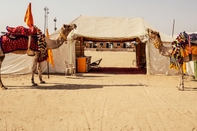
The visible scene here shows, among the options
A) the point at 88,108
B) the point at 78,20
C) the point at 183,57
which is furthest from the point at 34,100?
the point at 78,20

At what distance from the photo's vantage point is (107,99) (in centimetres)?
620

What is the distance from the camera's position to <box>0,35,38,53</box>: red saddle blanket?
7736 mm

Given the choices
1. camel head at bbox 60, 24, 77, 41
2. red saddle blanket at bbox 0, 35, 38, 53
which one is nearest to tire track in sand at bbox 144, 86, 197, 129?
camel head at bbox 60, 24, 77, 41

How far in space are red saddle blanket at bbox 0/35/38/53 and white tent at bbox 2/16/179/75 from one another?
399cm

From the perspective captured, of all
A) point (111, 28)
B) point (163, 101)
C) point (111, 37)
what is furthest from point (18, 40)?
point (111, 28)

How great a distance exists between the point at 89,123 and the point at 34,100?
2468mm

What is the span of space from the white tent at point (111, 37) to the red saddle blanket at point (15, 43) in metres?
3.99

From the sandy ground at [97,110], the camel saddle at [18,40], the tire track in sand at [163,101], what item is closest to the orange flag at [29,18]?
the camel saddle at [18,40]

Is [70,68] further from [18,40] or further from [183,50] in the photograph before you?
[183,50]

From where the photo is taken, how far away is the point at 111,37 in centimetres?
1233

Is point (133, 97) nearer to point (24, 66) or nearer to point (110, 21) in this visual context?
point (24, 66)

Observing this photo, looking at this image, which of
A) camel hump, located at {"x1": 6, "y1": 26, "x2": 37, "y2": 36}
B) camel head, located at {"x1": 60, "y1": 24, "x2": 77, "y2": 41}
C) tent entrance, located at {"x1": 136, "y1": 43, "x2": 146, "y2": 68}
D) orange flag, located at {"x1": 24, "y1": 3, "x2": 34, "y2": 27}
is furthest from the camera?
Result: tent entrance, located at {"x1": 136, "y1": 43, "x2": 146, "y2": 68}

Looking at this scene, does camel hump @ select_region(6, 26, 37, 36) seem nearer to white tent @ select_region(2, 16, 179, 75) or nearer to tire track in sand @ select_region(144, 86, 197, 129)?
white tent @ select_region(2, 16, 179, 75)

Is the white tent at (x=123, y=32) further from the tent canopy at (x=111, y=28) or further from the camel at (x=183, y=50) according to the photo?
the camel at (x=183, y=50)
